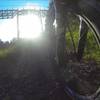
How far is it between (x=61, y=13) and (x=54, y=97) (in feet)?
5.25

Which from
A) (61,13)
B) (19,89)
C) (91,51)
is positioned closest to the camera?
(61,13)

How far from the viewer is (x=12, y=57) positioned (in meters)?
11.0

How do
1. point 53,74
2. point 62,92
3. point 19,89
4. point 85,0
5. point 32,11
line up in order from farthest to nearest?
1. point 32,11
2. point 53,74
3. point 19,89
4. point 62,92
5. point 85,0

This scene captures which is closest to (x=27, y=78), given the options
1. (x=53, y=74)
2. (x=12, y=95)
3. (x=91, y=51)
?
(x=53, y=74)

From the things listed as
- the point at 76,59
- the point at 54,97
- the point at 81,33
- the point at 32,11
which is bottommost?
the point at 54,97

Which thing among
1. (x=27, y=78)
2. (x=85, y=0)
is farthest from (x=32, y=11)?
(x=85, y=0)

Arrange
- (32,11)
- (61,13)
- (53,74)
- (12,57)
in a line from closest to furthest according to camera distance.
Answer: (61,13) → (53,74) → (12,57) → (32,11)

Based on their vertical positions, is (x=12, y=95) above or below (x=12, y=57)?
below

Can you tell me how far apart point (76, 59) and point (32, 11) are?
29.0 meters

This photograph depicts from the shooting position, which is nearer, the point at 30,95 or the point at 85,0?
the point at 85,0

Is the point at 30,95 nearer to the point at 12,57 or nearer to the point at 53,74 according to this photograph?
the point at 53,74

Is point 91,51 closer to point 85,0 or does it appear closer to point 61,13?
point 61,13

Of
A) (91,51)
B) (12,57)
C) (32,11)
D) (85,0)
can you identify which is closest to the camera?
(85,0)

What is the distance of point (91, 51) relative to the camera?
9.15 metres
